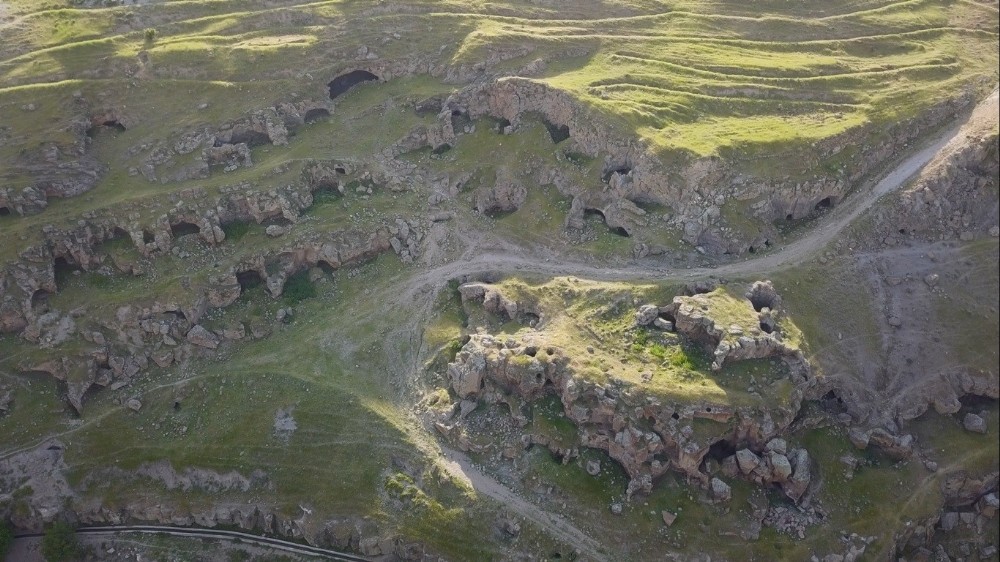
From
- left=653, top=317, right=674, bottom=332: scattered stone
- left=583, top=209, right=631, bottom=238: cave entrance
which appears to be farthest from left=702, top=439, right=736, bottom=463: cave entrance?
left=583, top=209, right=631, bottom=238: cave entrance

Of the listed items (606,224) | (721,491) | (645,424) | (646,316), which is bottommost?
(721,491)

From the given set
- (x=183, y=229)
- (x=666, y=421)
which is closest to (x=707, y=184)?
(x=666, y=421)

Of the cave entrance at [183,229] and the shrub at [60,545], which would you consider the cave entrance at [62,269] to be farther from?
the shrub at [60,545]

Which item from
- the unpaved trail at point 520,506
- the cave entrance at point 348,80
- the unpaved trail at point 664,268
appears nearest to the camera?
the unpaved trail at point 520,506

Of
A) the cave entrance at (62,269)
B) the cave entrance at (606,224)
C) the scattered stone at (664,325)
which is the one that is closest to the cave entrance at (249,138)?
the cave entrance at (62,269)

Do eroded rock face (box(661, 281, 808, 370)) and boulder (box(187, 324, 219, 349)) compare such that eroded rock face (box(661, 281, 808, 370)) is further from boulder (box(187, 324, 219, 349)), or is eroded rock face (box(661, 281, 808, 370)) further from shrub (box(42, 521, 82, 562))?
shrub (box(42, 521, 82, 562))

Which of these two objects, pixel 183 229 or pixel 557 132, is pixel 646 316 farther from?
pixel 183 229
